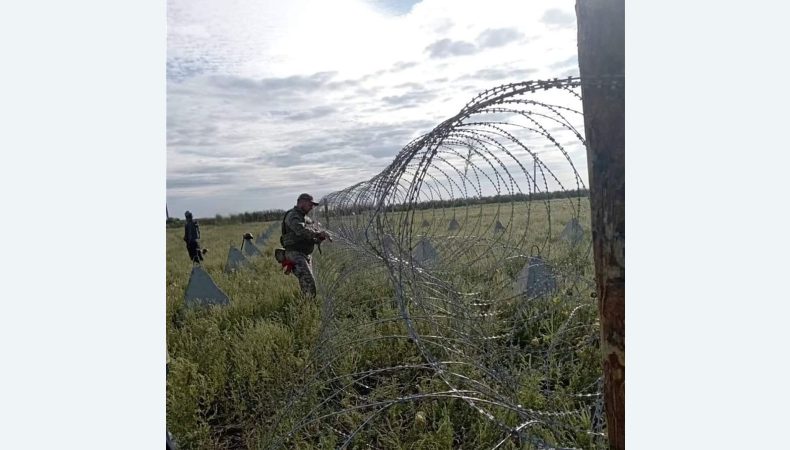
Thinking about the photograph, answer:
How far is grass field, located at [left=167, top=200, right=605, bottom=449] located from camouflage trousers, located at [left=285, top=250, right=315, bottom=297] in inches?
14.6

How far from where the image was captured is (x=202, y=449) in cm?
262

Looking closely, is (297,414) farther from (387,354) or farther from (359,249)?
(359,249)

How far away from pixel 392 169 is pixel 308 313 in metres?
2.65

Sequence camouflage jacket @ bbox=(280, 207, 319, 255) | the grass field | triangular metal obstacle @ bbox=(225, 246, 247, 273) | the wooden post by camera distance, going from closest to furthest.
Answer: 1. the wooden post
2. the grass field
3. camouflage jacket @ bbox=(280, 207, 319, 255)
4. triangular metal obstacle @ bbox=(225, 246, 247, 273)

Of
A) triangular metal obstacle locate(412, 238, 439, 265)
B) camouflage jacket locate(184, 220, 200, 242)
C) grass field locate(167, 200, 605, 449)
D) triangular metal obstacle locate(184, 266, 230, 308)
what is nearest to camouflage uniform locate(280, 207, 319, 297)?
grass field locate(167, 200, 605, 449)

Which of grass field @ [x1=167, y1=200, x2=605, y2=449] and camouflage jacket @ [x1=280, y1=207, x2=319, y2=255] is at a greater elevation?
camouflage jacket @ [x1=280, y1=207, x2=319, y2=255]

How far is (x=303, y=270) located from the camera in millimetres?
5090

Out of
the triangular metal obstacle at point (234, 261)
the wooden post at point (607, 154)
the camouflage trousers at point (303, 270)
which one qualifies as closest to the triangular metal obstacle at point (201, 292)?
the camouflage trousers at point (303, 270)

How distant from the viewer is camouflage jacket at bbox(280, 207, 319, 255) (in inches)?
198

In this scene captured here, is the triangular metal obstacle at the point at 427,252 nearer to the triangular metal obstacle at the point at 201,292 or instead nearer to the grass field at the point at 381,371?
the grass field at the point at 381,371

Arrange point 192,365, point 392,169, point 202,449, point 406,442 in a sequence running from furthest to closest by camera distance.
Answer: point 192,365
point 202,449
point 406,442
point 392,169

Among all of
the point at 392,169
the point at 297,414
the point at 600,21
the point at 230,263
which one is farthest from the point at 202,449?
the point at 230,263

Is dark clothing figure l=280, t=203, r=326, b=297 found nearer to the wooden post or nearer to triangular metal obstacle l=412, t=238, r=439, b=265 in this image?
triangular metal obstacle l=412, t=238, r=439, b=265

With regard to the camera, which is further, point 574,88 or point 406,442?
point 406,442
